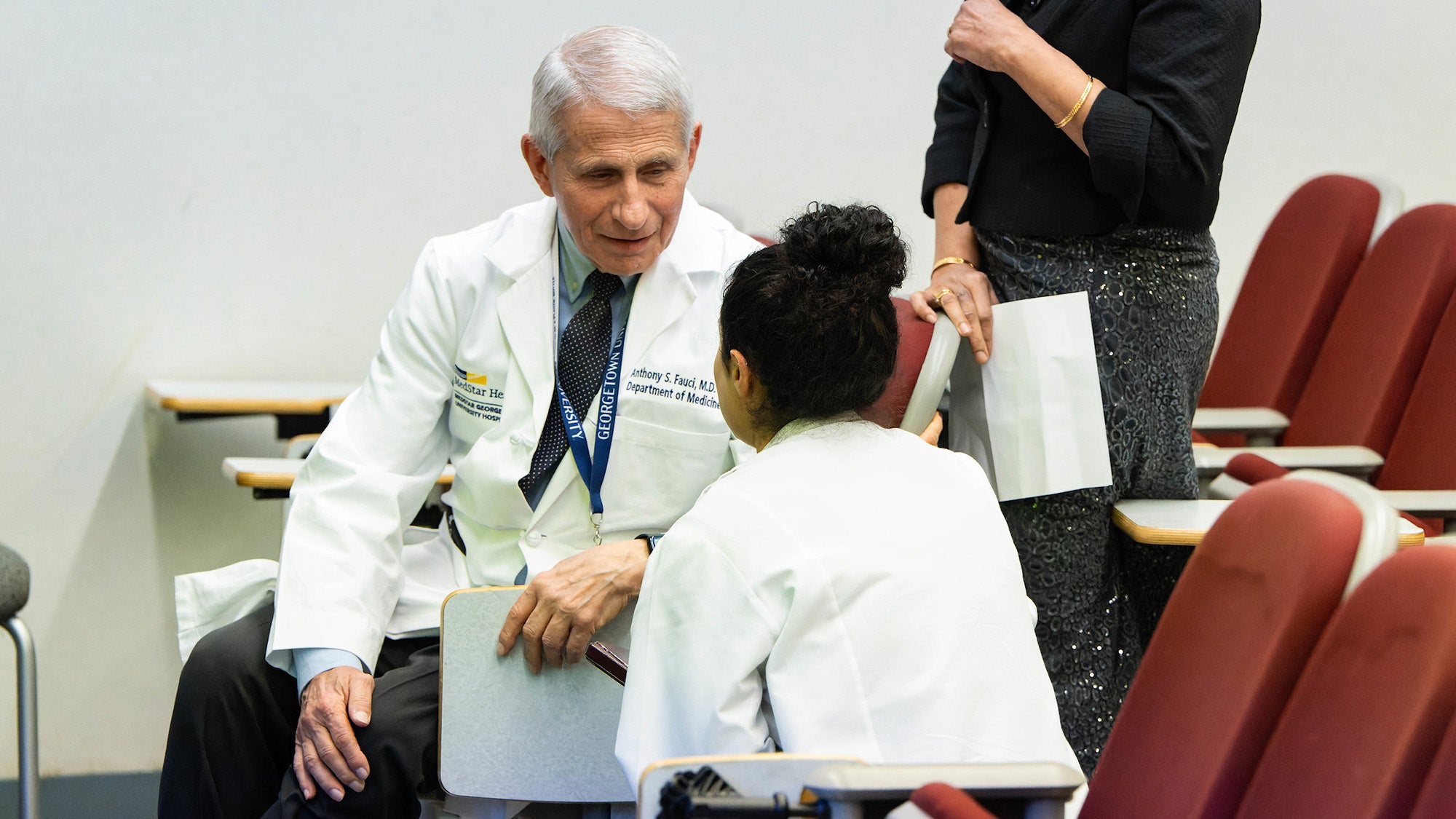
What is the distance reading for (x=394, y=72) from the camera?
271 cm

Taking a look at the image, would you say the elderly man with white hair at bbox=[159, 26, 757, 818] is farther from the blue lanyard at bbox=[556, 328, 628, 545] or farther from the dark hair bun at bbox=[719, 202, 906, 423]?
the dark hair bun at bbox=[719, 202, 906, 423]

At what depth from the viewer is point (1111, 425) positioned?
1601mm

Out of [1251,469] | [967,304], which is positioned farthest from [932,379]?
[1251,469]

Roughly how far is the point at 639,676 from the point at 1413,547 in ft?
1.98

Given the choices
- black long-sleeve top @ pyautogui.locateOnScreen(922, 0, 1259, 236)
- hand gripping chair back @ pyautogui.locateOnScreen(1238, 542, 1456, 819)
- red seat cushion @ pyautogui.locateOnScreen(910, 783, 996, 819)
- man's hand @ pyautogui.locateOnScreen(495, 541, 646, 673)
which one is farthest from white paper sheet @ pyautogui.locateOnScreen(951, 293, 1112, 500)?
red seat cushion @ pyautogui.locateOnScreen(910, 783, 996, 819)

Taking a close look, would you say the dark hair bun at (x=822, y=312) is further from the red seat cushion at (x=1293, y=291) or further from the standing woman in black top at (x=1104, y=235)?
the red seat cushion at (x=1293, y=291)

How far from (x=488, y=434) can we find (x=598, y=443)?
0.15m

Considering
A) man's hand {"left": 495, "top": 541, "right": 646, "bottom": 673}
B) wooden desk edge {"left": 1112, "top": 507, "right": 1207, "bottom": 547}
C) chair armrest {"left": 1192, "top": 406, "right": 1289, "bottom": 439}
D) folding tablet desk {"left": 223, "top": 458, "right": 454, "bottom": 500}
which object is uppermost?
wooden desk edge {"left": 1112, "top": 507, "right": 1207, "bottom": 547}

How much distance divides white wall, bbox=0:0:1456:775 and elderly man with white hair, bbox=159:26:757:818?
1107 millimetres

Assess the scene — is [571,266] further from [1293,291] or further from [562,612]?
[1293,291]

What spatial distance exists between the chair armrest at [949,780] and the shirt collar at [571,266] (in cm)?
94

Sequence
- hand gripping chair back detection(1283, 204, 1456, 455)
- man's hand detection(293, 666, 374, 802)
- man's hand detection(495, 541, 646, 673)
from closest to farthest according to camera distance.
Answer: man's hand detection(495, 541, 646, 673) < man's hand detection(293, 666, 374, 802) < hand gripping chair back detection(1283, 204, 1456, 455)

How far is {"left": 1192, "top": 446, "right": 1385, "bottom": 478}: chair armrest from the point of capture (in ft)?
6.88

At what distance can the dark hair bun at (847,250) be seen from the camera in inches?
45.0
